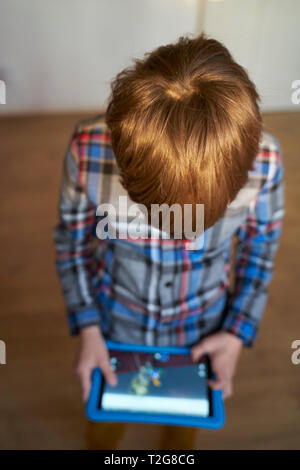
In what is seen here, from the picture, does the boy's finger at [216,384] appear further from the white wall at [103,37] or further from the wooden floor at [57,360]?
Answer: the white wall at [103,37]

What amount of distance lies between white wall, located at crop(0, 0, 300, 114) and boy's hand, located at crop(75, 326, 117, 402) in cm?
141

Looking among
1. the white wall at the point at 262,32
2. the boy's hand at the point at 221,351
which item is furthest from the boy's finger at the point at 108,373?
the white wall at the point at 262,32

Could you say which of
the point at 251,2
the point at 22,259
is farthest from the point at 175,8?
the point at 22,259

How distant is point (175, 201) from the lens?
0.44 metres

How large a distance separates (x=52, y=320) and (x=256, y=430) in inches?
25.8

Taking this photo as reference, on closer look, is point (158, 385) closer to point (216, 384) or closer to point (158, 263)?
point (216, 384)

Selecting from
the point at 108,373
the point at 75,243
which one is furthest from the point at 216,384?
the point at 75,243

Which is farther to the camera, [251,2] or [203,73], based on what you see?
[251,2]

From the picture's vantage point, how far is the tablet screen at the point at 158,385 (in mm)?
703

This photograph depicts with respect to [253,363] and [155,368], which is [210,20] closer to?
[253,363]

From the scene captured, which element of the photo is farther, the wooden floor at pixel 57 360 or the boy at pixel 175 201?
the wooden floor at pixel 57 360

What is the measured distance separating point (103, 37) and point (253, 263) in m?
1.55
